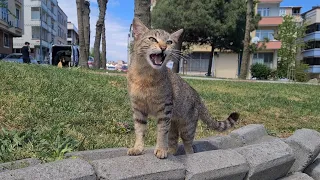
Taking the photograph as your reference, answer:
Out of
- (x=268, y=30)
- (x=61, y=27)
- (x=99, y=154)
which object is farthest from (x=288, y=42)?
(x=61, y=27)

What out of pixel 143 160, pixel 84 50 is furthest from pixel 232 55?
pixel 143 160

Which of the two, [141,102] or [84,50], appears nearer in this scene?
[141,102]

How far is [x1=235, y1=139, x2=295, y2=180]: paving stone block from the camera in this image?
9.90 ft

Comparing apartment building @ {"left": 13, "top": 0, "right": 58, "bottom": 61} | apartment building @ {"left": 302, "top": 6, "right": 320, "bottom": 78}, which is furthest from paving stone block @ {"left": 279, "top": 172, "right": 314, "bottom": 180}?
apartment building @ {"left": 13, "top": 0, "right": 58, "bottom": 61}

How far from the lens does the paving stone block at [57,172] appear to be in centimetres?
186

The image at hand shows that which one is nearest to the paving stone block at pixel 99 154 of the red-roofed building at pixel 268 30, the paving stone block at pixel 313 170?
the paving stone block at pixel 313 170

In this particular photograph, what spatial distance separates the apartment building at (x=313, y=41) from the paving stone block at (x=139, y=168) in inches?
1966

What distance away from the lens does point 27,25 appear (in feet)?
186

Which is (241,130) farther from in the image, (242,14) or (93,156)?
(242,14)

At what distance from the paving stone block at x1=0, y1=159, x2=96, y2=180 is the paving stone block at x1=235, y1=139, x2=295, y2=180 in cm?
158

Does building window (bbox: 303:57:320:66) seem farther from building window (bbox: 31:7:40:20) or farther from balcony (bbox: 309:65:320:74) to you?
building window (bbox: 31:7:40:20)

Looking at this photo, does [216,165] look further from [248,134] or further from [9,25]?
[9,25]

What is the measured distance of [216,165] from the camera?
2.67 m

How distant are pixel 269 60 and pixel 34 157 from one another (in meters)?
45.8
